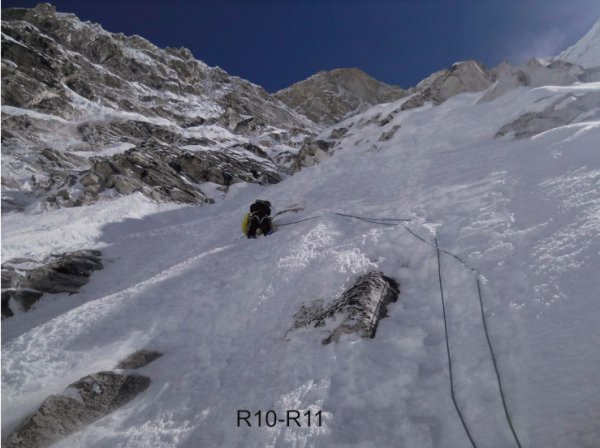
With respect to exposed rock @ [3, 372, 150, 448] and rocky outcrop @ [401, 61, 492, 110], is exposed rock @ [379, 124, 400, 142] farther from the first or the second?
exposed rock @ [3, 372, 150, 448]

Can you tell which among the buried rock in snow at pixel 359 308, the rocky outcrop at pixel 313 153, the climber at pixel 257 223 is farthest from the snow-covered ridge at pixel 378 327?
the rocky outcrop at pixel 313 153

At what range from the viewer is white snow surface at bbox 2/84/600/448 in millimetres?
4703

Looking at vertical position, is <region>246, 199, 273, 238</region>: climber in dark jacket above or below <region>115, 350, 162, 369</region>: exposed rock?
above

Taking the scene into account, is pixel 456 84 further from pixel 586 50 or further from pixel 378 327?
pixel 586 50

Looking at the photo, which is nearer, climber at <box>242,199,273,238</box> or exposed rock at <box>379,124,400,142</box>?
climber at <box>242,199,273,238</box>

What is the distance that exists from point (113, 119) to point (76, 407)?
2037 inches

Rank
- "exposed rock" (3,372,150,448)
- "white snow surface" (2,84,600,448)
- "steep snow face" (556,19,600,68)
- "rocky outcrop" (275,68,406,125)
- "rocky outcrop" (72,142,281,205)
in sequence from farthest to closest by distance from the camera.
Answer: "rocky outcrop" (275,68,406,125)
"steep snow face" (556,19,600,68)
"rocky outcrop" (72,142,281,205)
"exposed rock" (3,372,150,448)
"white snow surface" (2,84,600,448)

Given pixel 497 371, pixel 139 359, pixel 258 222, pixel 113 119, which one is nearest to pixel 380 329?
pixel 497 371

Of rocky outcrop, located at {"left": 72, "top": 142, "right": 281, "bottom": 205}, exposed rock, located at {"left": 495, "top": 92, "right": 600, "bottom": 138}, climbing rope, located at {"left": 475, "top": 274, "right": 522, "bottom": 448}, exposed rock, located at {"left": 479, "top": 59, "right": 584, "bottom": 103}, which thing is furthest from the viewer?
exposed rock, located at {"left": 479, "top": 59, "right": 584, "bottom": 103}

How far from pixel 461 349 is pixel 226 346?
183 inches

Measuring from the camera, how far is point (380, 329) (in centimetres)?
656

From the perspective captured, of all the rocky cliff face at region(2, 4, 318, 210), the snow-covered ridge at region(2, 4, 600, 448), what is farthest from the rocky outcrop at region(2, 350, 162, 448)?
the rocky cliff face at region(2, 4, 318, 210)

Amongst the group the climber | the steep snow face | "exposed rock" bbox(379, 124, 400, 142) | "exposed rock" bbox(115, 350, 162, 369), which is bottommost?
"exposed rock" bbox(115, 350, 162, 369)

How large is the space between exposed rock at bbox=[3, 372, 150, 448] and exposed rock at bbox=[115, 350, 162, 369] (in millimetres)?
429
